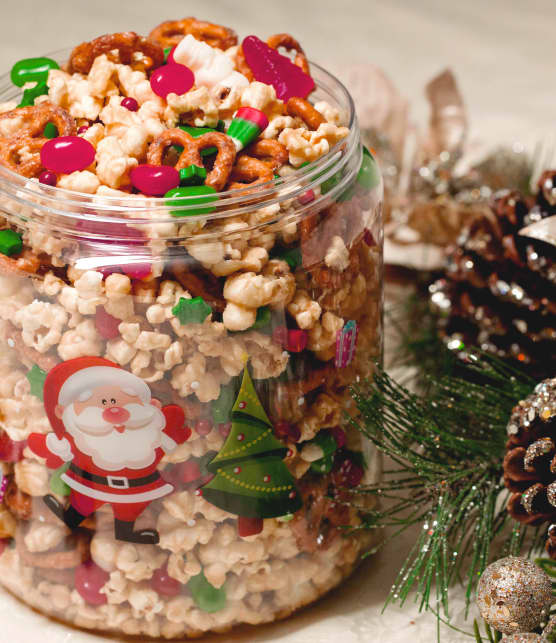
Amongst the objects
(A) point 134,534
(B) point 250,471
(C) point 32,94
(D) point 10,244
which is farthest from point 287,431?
(C) point 32,94

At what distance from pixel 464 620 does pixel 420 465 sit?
0.46 feet

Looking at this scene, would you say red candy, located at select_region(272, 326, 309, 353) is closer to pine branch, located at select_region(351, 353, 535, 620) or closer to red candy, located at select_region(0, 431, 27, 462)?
pine branch, located at select_region(351, 353, 535, 620)

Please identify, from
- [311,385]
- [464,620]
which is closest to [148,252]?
[311,385]

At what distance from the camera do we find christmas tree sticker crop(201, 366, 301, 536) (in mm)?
651

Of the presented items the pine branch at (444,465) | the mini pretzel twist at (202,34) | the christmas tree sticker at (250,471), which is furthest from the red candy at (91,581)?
the mini pretzel twist at (202,34)

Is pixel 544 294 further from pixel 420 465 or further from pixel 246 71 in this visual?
pixel 246 71

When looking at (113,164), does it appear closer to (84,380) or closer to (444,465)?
(84,380)

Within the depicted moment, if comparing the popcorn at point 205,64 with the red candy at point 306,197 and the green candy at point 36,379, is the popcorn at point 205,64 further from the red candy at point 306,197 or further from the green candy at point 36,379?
the green candy at point 36,379

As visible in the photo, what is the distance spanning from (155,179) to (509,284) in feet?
1.45

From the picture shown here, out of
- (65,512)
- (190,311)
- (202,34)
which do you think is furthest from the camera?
(202,34)

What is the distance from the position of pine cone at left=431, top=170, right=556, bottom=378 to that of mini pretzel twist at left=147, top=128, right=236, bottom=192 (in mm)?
348

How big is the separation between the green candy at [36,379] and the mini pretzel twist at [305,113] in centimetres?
28

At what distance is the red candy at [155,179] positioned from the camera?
2.03 feet

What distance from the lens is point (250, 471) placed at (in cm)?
67
